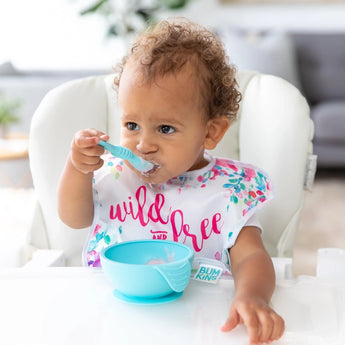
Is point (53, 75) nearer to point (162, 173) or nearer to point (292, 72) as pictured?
point (292, 72)

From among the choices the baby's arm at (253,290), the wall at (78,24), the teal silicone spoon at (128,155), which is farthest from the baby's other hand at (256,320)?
the wall at (78,24)

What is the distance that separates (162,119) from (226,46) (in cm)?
346

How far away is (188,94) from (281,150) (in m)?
0.31

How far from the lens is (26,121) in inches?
151

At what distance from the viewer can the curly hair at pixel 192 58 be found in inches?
38.0

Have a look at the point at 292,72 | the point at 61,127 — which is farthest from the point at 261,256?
the point at 292,72

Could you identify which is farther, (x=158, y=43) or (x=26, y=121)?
(x=26, y=121)

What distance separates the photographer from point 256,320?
2.34 ft

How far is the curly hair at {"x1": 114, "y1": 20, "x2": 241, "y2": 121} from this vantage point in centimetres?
96

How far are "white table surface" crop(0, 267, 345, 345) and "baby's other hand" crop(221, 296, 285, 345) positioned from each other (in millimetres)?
13

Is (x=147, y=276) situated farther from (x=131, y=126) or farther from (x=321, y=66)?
(x=321, y=66)

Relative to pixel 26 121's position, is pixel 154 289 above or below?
above

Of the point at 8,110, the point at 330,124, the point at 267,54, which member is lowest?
the point at 330,124

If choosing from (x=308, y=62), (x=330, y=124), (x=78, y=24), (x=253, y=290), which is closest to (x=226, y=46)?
(x=308, y=62)
